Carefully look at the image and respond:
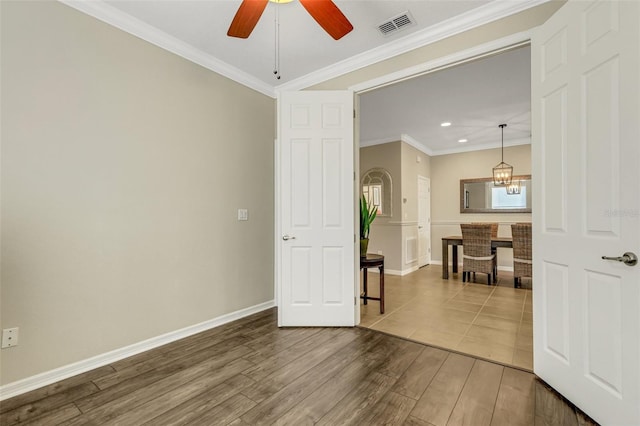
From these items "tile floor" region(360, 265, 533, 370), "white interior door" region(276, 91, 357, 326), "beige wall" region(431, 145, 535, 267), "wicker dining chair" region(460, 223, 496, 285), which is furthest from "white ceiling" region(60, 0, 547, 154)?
"tile floor" region(360, 265, 533, 370)

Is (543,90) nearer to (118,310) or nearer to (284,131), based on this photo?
(284,131)

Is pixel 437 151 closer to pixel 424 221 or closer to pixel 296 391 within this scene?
pixel 424 221

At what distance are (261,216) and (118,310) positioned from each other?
5.37ft

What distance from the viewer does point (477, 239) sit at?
495 centimetres

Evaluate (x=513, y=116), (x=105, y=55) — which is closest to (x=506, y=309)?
(x=513, y=116)

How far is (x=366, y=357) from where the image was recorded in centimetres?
231

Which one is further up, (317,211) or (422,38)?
(422,38)

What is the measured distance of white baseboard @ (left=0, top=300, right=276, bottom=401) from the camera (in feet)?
6.13

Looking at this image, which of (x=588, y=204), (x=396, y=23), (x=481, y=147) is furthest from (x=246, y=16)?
(x=481, y=147)

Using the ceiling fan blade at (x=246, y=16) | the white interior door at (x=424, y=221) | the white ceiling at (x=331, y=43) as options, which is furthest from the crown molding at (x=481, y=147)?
the ceiling fan blade at (x=246, y=16)

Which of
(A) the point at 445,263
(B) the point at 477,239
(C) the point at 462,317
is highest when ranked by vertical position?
(B) the point at 477,239

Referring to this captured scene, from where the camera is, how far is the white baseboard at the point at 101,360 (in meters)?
1.87

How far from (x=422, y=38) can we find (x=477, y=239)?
354 centimetres

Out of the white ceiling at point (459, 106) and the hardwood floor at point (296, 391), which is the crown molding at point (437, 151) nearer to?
the white ceiling at point (459, 106)
